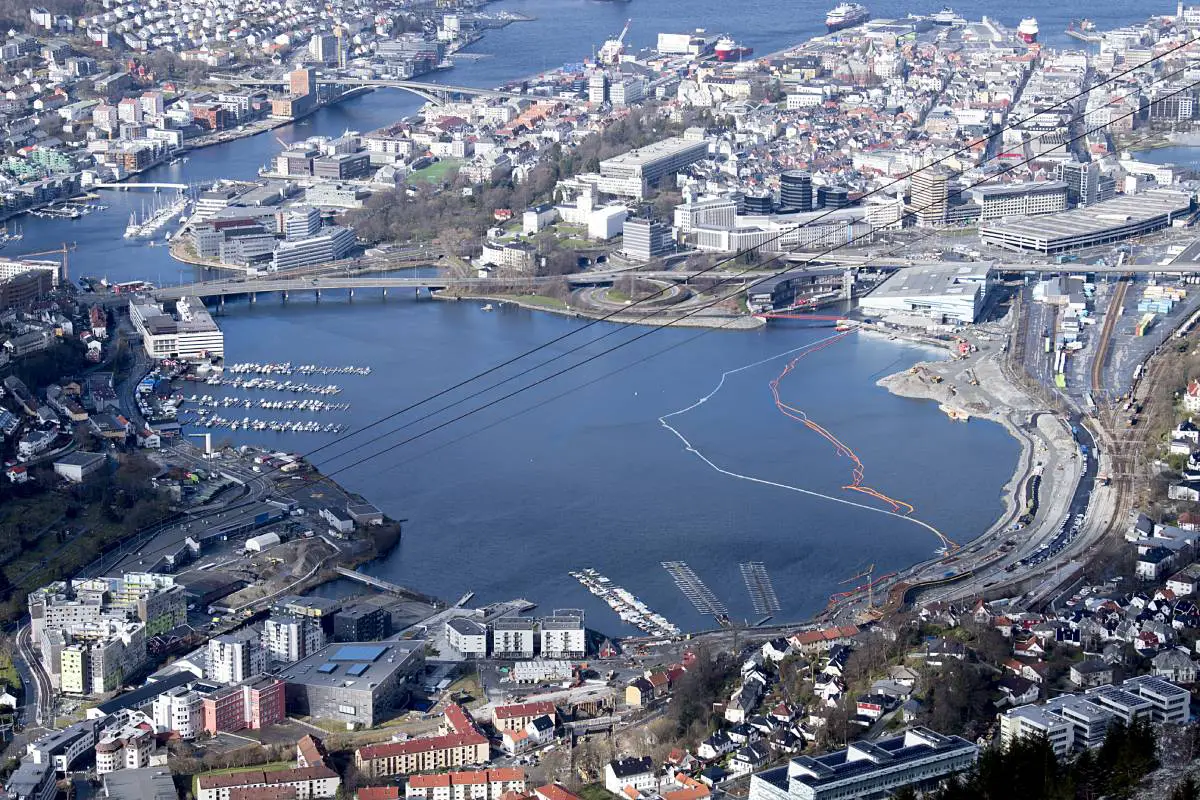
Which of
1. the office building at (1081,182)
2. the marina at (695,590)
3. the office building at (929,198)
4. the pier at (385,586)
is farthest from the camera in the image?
the office building at (1081,182)

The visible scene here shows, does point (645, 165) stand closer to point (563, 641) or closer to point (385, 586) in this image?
point (385, 586)

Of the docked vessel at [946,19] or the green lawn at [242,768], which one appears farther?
the docked vessel at [946,19]

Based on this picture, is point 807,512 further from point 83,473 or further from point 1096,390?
point 83,473

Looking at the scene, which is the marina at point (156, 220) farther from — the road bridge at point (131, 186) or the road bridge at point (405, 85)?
the road bridge at point (405, 85)

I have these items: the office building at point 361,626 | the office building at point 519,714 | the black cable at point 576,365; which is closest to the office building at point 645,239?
the black cable at point 576,365

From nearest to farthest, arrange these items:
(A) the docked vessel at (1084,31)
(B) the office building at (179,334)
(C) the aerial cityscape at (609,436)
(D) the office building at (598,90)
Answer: (C) the aerial cityscape at (609,436) < (B) the office building at (179,334) < (D) the office building at (598,90) < (A) the docked vessel at (1084,31)

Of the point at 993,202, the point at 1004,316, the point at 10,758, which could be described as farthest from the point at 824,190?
the point at 10,758

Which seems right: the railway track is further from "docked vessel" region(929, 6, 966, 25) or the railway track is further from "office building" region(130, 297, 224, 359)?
"docked vessel" region(929, 6, 966, 25)

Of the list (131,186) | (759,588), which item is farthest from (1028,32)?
(759,588)
